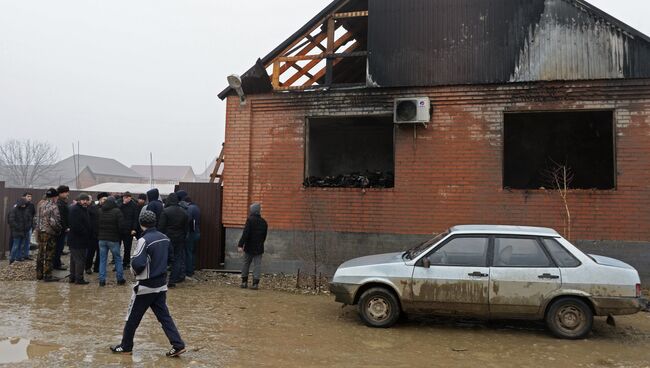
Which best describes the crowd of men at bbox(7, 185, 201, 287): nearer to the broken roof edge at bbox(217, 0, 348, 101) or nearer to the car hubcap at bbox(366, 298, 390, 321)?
the broken roof edge at bbox(217, 0, 348, 101)

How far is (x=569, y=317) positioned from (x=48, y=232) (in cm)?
930

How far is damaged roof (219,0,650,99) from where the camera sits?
8820 mm

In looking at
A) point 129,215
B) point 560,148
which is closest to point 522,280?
point 129,215

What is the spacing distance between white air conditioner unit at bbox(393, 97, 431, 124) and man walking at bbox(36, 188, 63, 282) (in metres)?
7.14

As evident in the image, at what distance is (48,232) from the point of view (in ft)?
30.9

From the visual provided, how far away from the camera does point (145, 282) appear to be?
517 centimetres

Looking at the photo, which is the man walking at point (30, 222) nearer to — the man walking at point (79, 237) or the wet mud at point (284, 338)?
the man walking at point (79, 237)

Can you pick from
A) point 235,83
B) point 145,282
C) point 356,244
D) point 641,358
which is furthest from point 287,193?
point 641,358

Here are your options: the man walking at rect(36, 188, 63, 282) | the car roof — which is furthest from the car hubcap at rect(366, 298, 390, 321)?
the man walking at rect(36, 188, 63, 282)

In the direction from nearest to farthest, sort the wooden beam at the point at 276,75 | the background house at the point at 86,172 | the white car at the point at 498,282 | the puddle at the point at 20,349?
1. the puddle at the point at 20,349
2. the white car at the point at 498,282
3. the wooden beam at the point at 276,75
4. the background house at the point at 86,172

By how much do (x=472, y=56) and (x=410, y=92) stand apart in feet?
4.56

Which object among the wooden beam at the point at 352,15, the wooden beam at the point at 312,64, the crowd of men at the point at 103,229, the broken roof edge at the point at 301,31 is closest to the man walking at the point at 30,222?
the crowd of men at the point at 103,229

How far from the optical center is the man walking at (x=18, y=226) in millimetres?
11352

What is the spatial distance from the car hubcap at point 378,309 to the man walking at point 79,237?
5956mm
